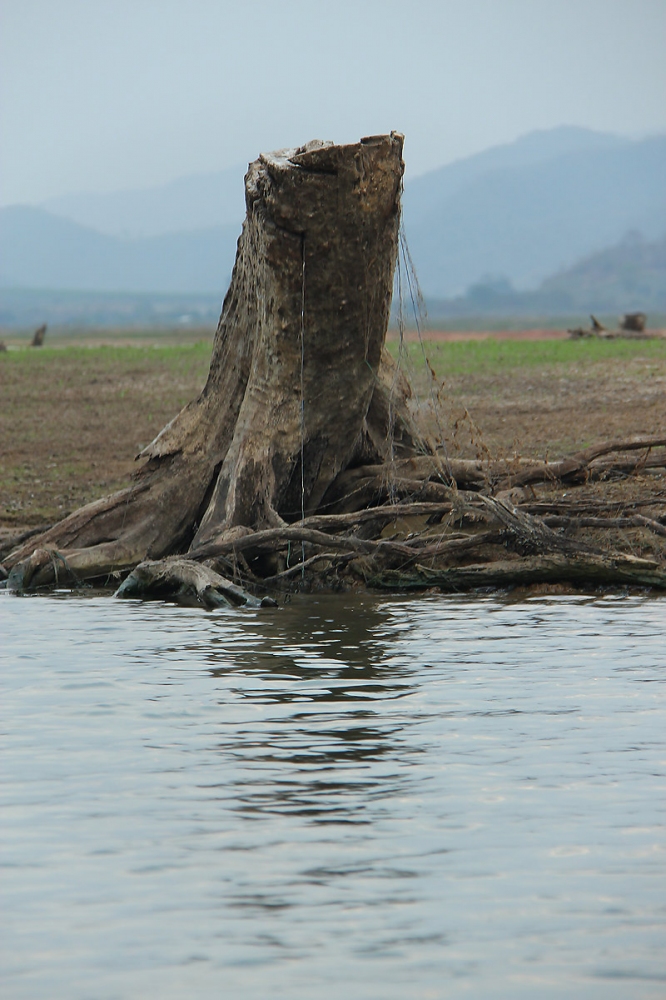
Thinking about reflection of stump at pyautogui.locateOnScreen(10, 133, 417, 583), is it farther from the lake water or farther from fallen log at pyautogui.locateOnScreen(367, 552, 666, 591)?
the lake water

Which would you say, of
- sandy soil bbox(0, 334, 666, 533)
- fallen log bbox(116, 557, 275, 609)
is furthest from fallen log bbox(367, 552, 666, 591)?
sandy soil bbox(0, 334, 666, 533)

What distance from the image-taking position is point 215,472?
1204cm

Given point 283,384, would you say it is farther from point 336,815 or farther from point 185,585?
point 336,815

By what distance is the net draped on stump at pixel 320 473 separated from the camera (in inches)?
414

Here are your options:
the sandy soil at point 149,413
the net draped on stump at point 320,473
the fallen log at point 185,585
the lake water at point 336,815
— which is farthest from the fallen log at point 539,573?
the sandy soil at point 149,413

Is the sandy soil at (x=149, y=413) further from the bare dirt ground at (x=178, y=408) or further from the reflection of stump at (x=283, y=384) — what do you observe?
the reflection of stump at (x=283, y=384)

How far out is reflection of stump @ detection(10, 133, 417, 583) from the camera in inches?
413

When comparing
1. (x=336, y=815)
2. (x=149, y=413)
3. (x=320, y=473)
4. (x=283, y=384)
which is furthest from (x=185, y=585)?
(x=149, y=413)

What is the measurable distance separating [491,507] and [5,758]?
522cm

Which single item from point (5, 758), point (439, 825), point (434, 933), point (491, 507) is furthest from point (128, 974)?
point (491, 507)

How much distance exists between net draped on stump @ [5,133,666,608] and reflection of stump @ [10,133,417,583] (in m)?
0.02

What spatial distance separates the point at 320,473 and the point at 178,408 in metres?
11.7

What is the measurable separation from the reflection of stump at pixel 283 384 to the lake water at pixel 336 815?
269 cm

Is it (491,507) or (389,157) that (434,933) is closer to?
(491,507)
